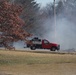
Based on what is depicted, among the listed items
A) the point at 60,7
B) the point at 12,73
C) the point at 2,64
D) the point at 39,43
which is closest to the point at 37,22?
the point at 60,7

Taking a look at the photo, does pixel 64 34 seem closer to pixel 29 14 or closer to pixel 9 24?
pixel 29 14

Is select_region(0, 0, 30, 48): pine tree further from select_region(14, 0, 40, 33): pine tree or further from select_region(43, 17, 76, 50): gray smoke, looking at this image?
select_region(14, 0, 40, 33): pine tree

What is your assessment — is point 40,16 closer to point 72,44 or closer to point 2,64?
point 72,44

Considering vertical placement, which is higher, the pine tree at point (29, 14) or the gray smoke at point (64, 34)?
the pine tree at point (29, 14)

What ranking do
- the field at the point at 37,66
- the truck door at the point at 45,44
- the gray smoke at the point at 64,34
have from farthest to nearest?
the gray smoke at the point at 64,34 < the truck door at the point at 45,44 < the field at the point at 37,66

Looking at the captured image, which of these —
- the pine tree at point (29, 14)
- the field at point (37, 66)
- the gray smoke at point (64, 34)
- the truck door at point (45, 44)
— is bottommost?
the field at point (37, 66)

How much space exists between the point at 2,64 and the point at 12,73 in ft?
19.2

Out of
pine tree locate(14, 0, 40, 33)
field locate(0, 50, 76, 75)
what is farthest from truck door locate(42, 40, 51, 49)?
field locate(0, 50, 76, 75)

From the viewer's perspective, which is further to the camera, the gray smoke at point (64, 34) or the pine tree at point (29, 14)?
the pine tree at point (29, 14)

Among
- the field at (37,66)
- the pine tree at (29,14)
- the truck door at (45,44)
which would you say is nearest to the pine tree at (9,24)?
the field at (37,66)

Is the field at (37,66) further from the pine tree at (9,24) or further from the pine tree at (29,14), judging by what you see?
the pine tree at (29,14)

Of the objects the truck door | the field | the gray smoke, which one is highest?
the gray smoke

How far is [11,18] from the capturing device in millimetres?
23594

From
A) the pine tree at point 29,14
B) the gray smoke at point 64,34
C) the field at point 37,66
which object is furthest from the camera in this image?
the pine tree at point 29,14
